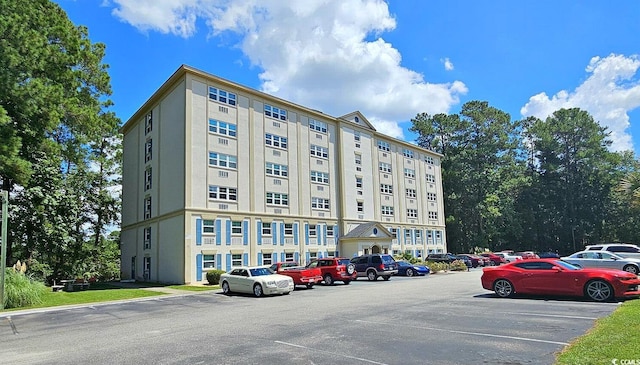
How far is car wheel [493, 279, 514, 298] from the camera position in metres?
16.3

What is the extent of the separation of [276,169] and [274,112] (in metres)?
5.05

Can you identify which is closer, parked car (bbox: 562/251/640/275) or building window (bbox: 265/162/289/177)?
parked car (bbox: 562/251/640/275)

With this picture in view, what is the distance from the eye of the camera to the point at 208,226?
31.3 m

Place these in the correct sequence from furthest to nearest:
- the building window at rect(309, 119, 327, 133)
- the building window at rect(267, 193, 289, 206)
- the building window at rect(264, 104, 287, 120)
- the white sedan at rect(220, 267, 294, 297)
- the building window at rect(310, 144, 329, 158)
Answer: the building window at rect(309, 119, 327, 133) < the building window at rect(310, 144, 329, 158) < the building window at rect(264, 104, 287, 120) < the building window at rect(267, 193, 289, 206) < the white sedan at rect(220, 267, 294, 297)

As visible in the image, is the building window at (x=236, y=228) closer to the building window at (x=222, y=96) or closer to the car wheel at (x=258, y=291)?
the building window at (x=222, y=96)

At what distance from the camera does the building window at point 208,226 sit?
31.0 meters

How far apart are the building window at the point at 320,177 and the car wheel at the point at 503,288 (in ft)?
83.8

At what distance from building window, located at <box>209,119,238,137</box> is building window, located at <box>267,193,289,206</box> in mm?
5803

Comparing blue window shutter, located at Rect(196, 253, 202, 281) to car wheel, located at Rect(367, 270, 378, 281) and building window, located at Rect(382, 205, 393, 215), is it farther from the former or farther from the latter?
building window, located at Rect(382, 205, 393, 215)

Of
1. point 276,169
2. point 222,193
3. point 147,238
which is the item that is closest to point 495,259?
point 276,169

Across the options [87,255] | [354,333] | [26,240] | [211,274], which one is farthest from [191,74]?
[354,333]

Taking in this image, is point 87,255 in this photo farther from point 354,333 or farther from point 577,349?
point 577,349

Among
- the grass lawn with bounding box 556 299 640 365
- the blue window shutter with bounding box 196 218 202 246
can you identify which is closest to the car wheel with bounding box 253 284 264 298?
the blue window shutter with bounding box 196 218 202 246

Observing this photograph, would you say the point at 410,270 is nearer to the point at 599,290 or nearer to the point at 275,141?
the point at 275,141
